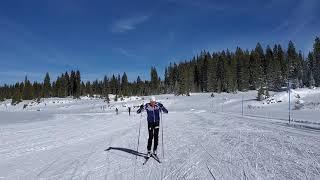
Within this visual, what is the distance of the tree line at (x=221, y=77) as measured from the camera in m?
116

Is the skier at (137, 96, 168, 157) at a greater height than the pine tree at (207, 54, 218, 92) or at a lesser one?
lesser

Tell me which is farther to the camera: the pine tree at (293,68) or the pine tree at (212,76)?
the pine tree at (212,76)

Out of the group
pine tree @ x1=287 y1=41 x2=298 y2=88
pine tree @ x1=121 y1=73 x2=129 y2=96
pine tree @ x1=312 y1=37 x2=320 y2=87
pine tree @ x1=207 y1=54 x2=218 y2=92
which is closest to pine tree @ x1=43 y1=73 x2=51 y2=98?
pine tree @ x1=121 y1=73 x2=129 y2=96

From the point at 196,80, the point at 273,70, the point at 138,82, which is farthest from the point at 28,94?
the point at 273,70

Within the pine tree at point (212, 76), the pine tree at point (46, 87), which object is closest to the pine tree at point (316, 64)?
the pine tree at point (212, 76)

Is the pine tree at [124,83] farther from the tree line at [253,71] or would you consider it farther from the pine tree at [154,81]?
the tree line at [253,71]

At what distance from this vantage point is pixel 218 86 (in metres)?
124

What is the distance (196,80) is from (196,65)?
7414mm

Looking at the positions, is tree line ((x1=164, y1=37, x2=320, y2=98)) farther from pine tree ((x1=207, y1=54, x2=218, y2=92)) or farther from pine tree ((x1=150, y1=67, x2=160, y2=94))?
pine tree ((x1=150, y1=67, x2=160, y2=94))

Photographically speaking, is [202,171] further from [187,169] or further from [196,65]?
[196,65]

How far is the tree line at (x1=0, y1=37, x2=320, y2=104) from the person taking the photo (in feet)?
382

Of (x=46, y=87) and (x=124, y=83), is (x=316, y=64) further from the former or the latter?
(x=46, y=87)

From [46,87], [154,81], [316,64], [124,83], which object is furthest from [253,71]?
[46,87]

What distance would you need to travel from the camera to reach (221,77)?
433 feet
